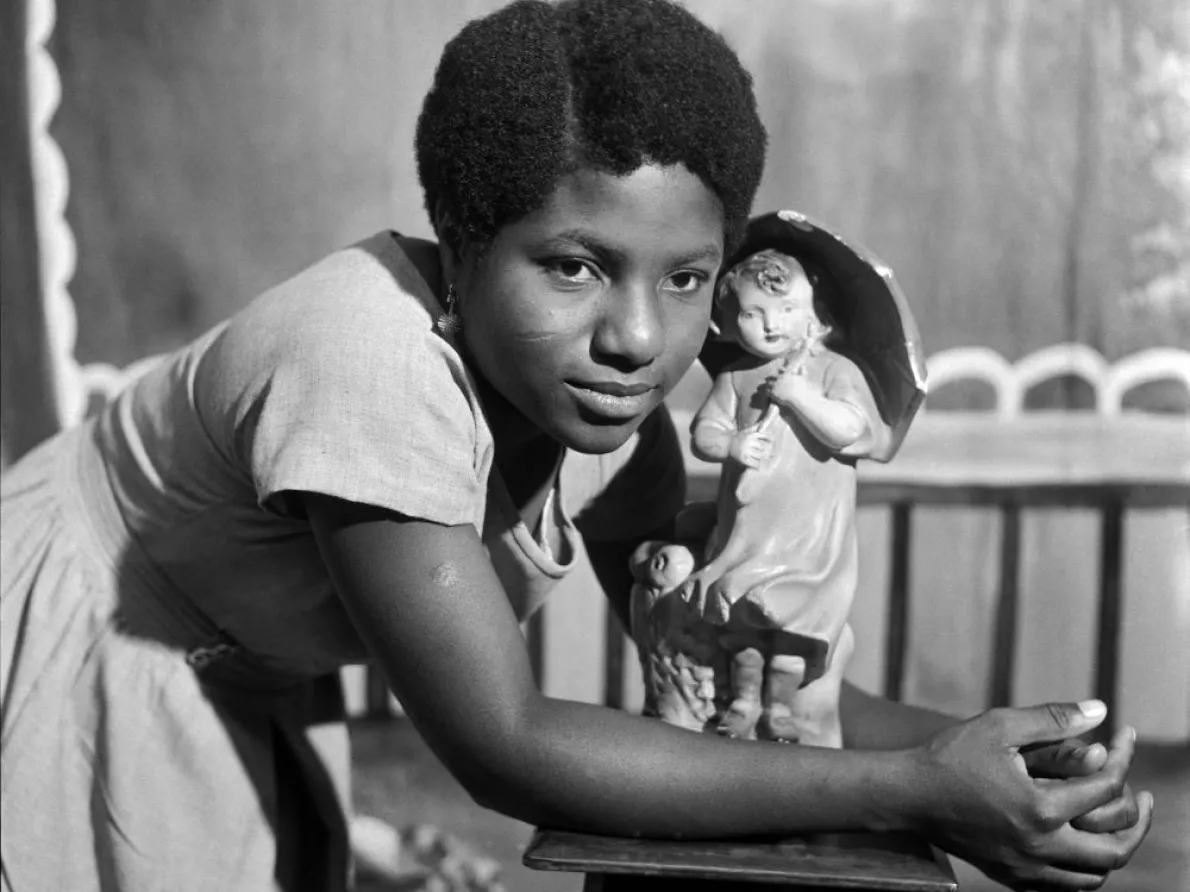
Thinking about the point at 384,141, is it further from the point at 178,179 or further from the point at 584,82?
the point at 584,82

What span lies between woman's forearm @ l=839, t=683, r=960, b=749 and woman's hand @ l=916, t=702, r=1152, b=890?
16 cm

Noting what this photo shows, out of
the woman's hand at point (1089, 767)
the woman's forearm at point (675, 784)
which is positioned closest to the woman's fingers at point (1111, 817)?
the woman's hand at point (1089, 767)

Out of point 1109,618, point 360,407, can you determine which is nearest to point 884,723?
point 360,407

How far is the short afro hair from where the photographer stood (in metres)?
0.72

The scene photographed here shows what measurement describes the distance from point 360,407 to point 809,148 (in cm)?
113

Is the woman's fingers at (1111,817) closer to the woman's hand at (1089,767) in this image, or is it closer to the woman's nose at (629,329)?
the woman's hand at (1089,767)

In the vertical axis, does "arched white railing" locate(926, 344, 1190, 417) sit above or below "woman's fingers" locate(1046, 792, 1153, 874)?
above

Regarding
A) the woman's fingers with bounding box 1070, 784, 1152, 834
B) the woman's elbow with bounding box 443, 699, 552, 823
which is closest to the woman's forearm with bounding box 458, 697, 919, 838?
the woman's elbow with bounding box 443, 699, 552, 823

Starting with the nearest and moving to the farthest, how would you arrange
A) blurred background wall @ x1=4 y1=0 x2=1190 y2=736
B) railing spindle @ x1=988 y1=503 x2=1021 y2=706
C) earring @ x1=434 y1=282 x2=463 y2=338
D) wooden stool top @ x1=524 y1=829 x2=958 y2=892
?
1. wooden stool top @ x1=524 y1=829 x2=958 y2=892
2. earring @ x1=434 y1=282 x2=463 y2=338
3. blurred background wall @ x1=4 y1=0 x2=1190 y2=736
4. railing spindle @ x1=988 y1=503 x2=1021 y2=706

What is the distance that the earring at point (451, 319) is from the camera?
0.79m

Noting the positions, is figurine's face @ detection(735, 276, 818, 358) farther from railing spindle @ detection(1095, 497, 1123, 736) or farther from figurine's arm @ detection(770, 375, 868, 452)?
Answer: railing spindle @ detection(1095, 497, 1123, 736)

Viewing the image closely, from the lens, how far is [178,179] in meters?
1.71

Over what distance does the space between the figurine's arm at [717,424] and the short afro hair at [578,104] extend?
0.16 meters

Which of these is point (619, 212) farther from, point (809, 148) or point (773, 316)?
point (809, 148)
